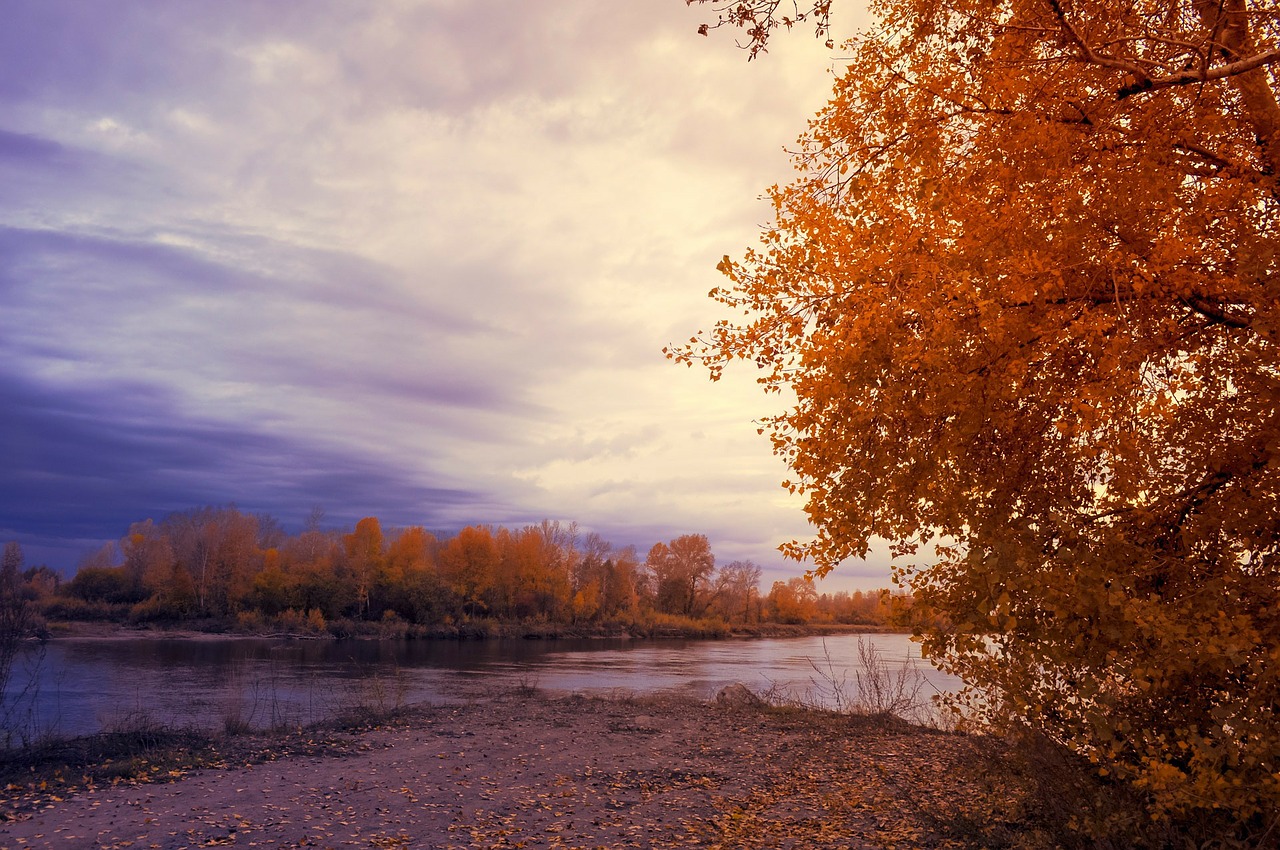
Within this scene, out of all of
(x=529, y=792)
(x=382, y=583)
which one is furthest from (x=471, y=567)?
(x=529, y=792)

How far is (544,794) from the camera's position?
32.2 ft

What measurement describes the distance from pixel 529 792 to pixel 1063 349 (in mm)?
7860

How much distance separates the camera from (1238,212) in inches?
247

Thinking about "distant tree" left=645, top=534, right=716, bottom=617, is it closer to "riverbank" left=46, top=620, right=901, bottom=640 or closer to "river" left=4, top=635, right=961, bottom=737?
"riverbank" left=46, top=620, right=901, bottom=640

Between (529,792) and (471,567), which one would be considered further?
(471,567)

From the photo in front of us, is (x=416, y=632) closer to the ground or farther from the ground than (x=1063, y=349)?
closer to the ground

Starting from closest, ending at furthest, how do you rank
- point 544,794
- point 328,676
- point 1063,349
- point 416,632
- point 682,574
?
point 1063,349 < point 544,794 < point 328,676 < point 416,632 < point 682,574

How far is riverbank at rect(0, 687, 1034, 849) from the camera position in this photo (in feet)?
26.2

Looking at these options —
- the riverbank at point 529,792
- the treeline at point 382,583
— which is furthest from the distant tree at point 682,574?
the riverbank at point 529,792

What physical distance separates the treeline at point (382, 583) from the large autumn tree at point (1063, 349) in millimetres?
62205

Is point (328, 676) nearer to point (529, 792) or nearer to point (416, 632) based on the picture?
point (529, 792)

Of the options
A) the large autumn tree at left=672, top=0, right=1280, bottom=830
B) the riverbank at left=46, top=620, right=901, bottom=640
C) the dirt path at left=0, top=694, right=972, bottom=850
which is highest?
the large autumn tree at left=672, top=0, right=1280, bottom=830

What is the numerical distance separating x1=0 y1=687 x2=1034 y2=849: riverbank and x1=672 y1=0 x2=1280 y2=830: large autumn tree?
10.1ft

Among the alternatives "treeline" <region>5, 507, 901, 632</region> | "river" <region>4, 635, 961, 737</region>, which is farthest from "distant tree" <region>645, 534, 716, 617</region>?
"river" <region>4, 635, 961, 737</region>
